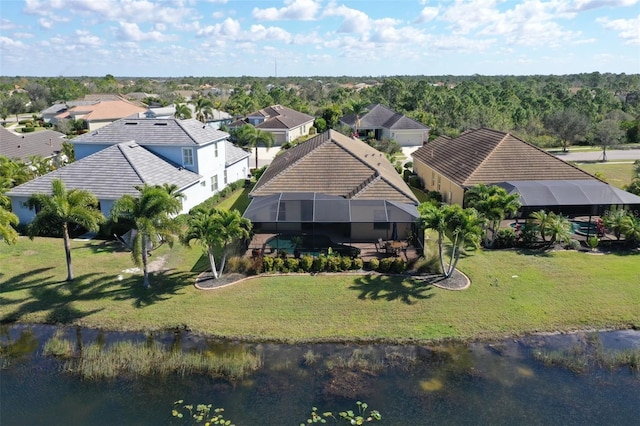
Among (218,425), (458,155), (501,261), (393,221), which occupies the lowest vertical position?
(218,425)

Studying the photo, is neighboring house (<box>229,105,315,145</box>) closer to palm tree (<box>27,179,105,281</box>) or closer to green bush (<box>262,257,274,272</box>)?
green bush (<box>262,257,274,272</box>)

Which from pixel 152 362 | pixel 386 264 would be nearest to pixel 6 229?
pixel 152 362

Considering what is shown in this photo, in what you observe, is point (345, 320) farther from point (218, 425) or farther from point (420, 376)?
point (218, 425)

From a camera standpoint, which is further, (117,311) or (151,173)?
(151,173)

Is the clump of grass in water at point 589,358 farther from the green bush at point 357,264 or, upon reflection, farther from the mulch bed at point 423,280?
the green bush at point 357,264

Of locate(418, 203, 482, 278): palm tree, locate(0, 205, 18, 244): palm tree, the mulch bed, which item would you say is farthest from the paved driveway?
locate(0, 205, 18, 244): palm tree

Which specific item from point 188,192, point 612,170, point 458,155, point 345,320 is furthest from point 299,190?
point 612,170
